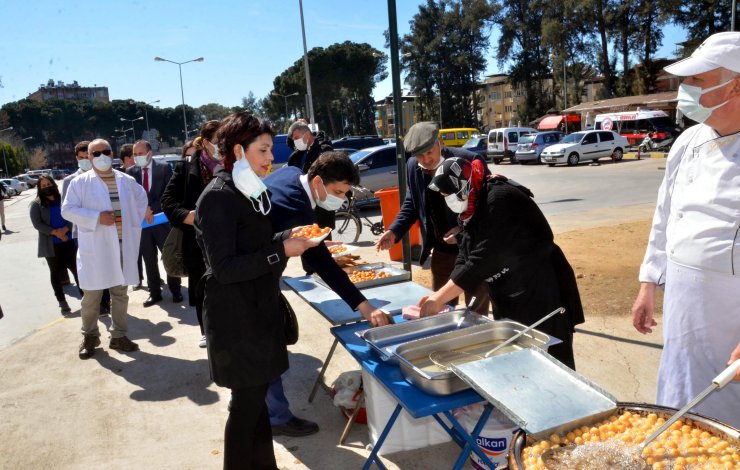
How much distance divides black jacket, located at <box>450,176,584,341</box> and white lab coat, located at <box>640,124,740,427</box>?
1.71ft

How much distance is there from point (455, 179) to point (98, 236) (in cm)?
374

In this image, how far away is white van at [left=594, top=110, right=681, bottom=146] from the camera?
31.1 m

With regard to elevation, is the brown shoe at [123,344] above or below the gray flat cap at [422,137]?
below

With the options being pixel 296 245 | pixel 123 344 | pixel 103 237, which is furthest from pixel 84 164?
pixel 296 245

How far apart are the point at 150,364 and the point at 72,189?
1.73 m

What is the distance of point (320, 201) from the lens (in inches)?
129

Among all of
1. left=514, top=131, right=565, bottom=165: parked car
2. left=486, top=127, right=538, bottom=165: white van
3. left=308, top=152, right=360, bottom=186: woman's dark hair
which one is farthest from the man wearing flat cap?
left=486, top=127, right=538, bottom=165: white van

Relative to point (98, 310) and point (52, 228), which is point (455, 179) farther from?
point (52, 228)

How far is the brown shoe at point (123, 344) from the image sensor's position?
17.4 ft

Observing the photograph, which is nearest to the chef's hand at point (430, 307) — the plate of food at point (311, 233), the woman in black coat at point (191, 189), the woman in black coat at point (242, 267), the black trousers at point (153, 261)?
the plate of food at point (311, 233)

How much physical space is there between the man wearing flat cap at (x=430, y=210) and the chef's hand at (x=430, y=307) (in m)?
0.92

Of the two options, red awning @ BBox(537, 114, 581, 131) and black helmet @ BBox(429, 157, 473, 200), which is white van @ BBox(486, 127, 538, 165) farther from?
black helmet @ BBox(429, 157, 473, 200)

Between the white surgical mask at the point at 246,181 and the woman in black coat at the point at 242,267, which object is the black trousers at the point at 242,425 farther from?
the white surgical mask at the point at 246,181

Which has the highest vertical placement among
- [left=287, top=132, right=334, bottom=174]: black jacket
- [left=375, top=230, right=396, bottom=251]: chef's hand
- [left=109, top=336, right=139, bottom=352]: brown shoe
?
[left=287, top=132, right=334, bottom=174]: black jacket
